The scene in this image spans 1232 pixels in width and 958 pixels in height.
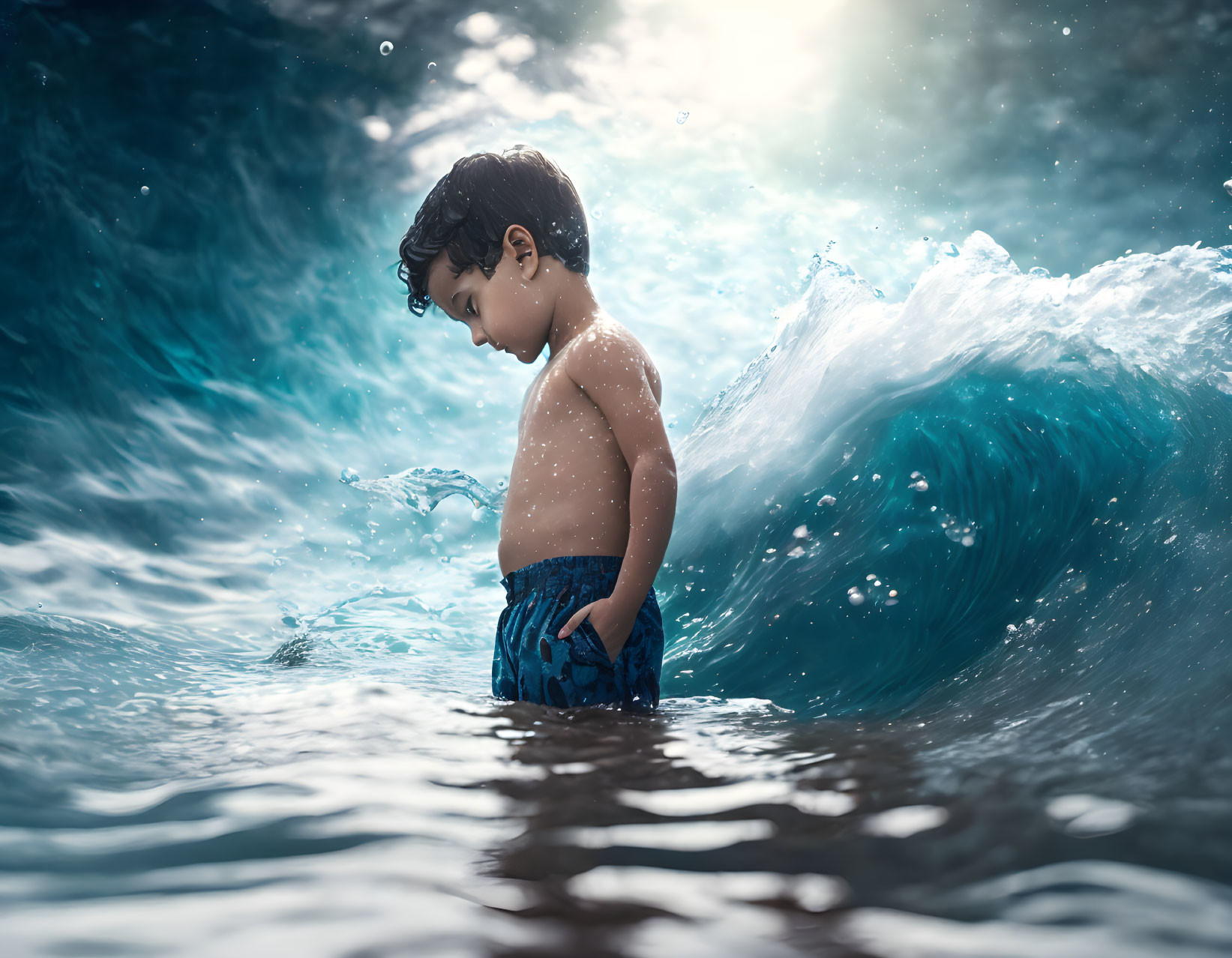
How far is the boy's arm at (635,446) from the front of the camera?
1.51 m

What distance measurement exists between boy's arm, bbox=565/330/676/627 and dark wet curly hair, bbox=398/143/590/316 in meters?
0.36

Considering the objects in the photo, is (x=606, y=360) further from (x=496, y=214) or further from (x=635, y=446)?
(x=496, y=214)

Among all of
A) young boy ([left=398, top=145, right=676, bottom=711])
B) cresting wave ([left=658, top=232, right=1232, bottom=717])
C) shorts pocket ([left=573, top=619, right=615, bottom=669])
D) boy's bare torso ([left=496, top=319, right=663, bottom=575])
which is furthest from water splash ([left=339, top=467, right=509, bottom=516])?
shorts pocket ([left=573, top=619, right=615, bottom=669])

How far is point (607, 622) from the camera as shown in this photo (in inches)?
59.1

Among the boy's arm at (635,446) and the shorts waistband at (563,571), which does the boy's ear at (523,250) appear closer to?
the boy's arm at (635,446)

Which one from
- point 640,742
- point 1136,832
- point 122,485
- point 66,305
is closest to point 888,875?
point 1136,832

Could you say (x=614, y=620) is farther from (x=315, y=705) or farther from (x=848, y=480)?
(x=848, y=480)

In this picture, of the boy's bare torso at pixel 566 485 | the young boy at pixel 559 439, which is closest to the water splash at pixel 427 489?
the young boy at pixel 559 439

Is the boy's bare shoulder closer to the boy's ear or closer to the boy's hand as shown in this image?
the boy's ear

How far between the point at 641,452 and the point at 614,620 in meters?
0.37

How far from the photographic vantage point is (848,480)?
2.78 m

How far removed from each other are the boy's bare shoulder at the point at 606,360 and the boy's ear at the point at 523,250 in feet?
0.83

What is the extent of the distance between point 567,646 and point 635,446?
0.45 m

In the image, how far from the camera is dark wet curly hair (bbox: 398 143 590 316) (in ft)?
6.35
